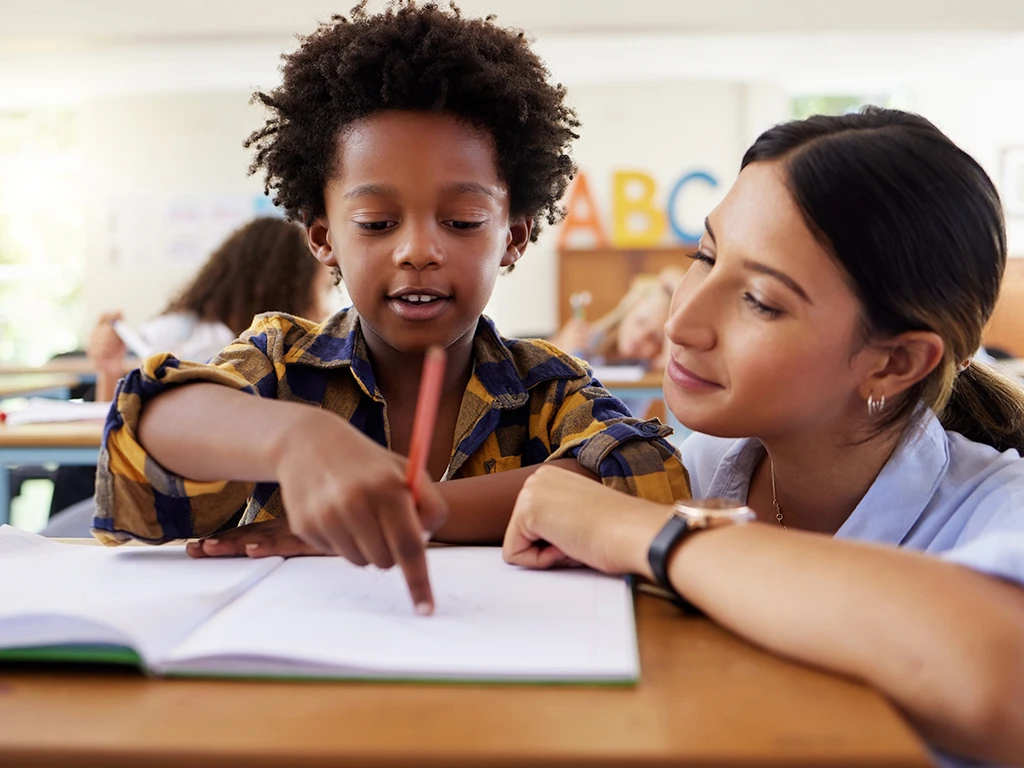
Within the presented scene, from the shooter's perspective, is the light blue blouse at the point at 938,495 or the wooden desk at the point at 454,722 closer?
the wooden desk at the point at 454,722

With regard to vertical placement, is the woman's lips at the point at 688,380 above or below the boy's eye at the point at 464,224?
below

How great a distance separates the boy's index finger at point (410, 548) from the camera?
69cm

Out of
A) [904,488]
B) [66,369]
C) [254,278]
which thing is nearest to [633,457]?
[904,488]

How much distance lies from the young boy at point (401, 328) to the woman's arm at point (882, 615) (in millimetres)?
305

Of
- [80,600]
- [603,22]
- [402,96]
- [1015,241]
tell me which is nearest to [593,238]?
[603,22]

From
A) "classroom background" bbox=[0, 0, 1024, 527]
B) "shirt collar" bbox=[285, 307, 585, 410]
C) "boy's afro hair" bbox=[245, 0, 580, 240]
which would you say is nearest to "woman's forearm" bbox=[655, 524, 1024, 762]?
"shirt collar" bbox=[285, 307, 585, 410]

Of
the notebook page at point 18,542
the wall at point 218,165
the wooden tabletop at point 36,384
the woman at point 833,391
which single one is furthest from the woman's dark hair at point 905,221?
the wall at point 218,165

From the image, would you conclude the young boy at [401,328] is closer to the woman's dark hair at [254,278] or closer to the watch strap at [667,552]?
the watch strap at [667,552]

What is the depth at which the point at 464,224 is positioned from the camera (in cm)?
121

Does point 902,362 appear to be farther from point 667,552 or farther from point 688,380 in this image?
point 667,552

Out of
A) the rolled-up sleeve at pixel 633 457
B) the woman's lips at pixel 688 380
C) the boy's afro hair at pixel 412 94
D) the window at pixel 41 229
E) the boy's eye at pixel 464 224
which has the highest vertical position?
the boy's afro hair at pixel 412 94

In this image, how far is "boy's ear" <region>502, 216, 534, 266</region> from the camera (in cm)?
140

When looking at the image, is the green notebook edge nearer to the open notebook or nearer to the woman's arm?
the open notebook

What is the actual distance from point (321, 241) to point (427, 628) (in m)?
0.85
